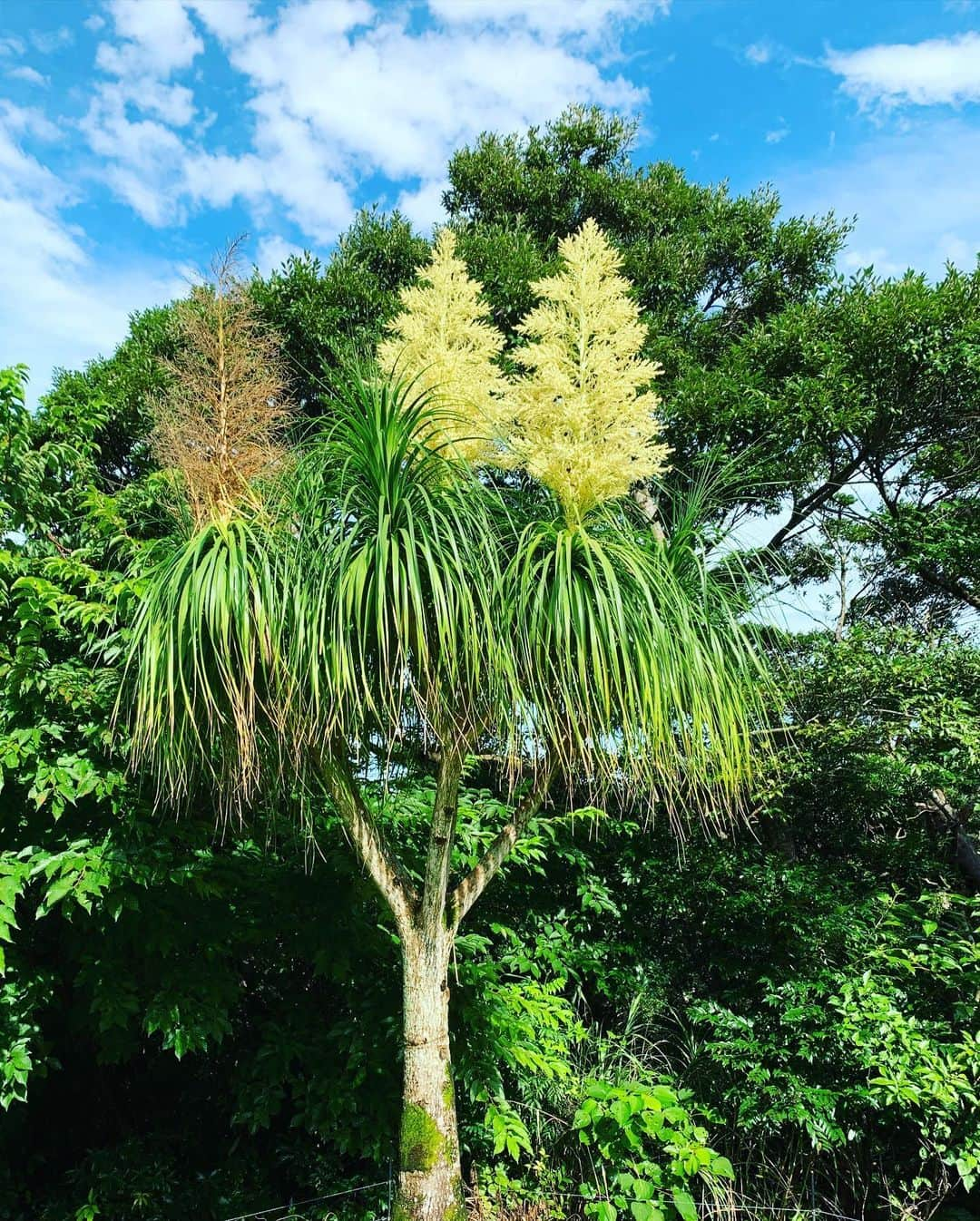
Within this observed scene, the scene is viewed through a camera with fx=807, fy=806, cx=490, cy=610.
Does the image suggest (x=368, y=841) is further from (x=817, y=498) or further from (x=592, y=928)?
(x=817, y=498)

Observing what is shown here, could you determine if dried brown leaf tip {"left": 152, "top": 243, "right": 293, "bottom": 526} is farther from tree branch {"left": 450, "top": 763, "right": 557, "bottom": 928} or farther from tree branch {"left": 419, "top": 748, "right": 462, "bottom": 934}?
tree branch {"left": 450, "top": 763, "right": 557, "bottom": 928}

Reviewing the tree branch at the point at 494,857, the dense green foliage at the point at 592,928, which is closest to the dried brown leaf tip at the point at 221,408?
the dense green foliage at the point at 592,928

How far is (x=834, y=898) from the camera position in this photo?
4.49 metres

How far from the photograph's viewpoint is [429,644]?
237 cm

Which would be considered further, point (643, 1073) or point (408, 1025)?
point (643, 1073)

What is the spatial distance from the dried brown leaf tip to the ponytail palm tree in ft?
0.39

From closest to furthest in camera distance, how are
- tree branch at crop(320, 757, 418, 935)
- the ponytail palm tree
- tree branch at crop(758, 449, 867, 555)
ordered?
the ponytail palm tree → tree branch at crop(320, 757, 418, 935) → tree branch at crop(758, 449, 867, 555)

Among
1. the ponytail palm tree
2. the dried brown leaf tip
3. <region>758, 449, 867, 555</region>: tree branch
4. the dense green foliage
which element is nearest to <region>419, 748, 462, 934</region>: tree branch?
the ponytail palm tree

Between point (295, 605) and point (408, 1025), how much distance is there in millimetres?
1384

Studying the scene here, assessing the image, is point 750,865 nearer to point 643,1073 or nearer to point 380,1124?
point 643,1073

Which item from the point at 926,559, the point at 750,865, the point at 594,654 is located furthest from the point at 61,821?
the point at 926,559

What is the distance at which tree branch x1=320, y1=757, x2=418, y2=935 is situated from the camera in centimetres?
256

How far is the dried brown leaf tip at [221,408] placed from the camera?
8.57 ft

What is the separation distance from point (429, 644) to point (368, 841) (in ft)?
2.37
